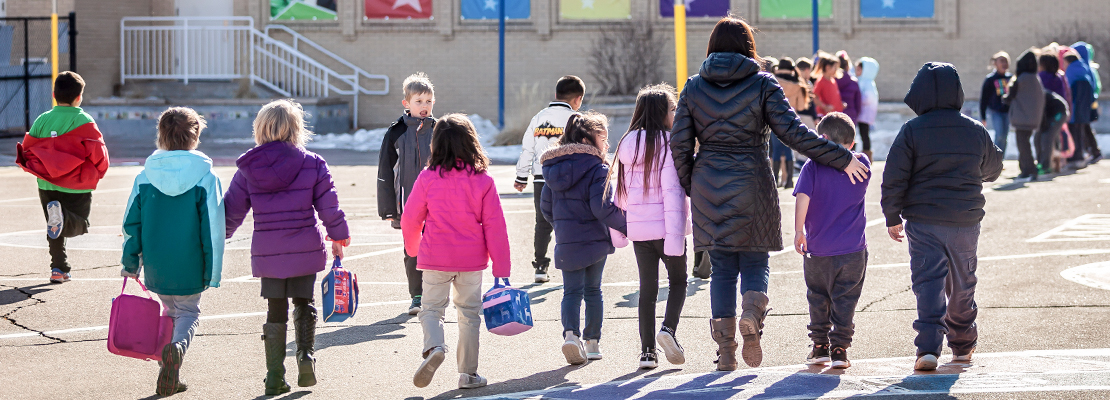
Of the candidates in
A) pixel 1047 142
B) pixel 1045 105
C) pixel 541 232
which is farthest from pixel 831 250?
pixel 1047 142

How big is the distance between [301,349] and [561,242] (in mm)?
1431

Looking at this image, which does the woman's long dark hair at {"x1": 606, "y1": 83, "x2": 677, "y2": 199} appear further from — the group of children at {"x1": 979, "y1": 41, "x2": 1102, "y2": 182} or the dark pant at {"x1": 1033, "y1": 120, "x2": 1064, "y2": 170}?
the dark pant at {"x1": 1033, "y1": 120, "x2": 1064, "y2": 170}

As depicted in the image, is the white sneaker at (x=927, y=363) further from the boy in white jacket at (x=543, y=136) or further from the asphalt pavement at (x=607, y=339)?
the boy in white jacket at (x=543, y=136)

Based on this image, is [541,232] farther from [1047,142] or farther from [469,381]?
[1047,142]

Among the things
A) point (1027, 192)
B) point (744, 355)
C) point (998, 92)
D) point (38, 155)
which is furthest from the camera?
point (998, 92)

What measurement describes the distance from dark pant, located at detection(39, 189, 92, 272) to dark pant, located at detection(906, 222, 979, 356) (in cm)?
587

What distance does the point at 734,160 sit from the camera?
5.59 m

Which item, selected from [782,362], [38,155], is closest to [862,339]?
[782,362]

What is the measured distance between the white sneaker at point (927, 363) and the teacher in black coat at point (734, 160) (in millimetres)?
773

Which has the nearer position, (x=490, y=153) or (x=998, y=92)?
(x=998, y=92)

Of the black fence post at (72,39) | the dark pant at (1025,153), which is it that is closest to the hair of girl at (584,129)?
the dark pant at (1025,153)

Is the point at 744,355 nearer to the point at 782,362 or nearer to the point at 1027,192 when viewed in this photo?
the point at 782,362

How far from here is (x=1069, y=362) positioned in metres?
A: 5.71

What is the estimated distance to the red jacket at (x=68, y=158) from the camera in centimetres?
829
